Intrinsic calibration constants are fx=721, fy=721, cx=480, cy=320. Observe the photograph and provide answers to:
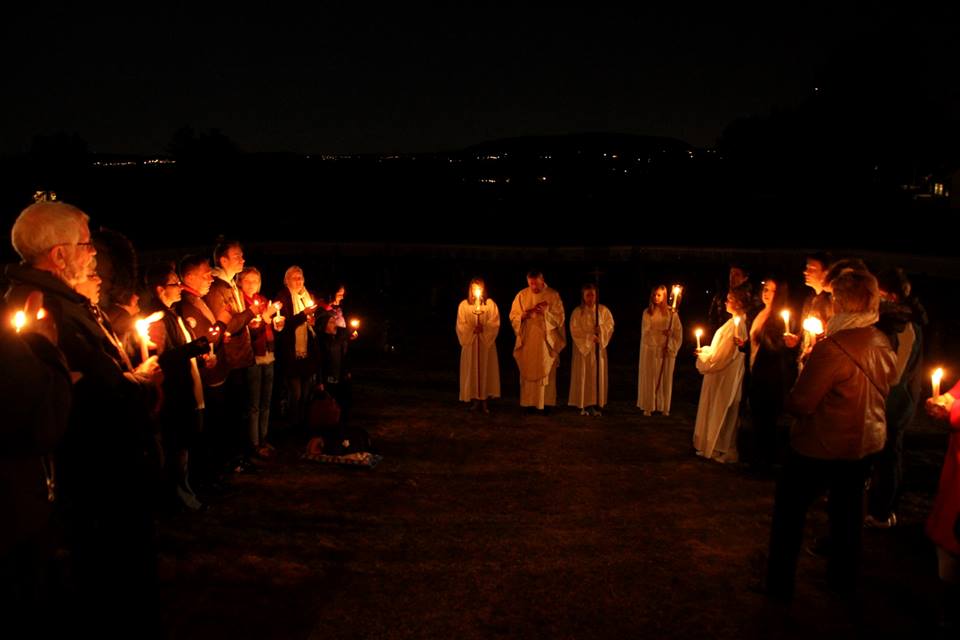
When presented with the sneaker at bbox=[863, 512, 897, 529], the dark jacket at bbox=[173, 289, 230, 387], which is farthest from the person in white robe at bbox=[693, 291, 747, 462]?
the dark jacket at bbox=[173, 289, 230, 387]

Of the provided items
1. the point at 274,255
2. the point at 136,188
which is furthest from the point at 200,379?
the point at 136,188

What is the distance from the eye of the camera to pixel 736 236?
41.2 meters

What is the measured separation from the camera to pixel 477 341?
1002cm

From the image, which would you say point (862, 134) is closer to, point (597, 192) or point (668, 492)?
point (597, 192)

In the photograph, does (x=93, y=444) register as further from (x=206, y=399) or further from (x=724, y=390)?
(x=724, y=390)

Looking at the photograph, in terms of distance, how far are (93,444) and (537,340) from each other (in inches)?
271

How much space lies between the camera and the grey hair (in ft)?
11.4

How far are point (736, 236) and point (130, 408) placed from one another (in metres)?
41.4

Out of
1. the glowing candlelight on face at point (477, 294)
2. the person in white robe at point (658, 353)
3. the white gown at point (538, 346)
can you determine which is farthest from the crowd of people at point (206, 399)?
the glowing candlelight on face at point (477, 294)

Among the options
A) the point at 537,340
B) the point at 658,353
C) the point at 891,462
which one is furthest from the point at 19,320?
the point at 658,353

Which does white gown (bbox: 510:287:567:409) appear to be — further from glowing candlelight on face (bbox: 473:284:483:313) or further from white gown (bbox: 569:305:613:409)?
glowing candlelight on face (bbox: 473:284:483:313)

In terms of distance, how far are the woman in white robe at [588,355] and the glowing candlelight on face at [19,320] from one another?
7502 millimetres

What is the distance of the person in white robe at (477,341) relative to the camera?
390 inches

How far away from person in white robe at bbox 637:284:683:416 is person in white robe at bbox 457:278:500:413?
200 cm
